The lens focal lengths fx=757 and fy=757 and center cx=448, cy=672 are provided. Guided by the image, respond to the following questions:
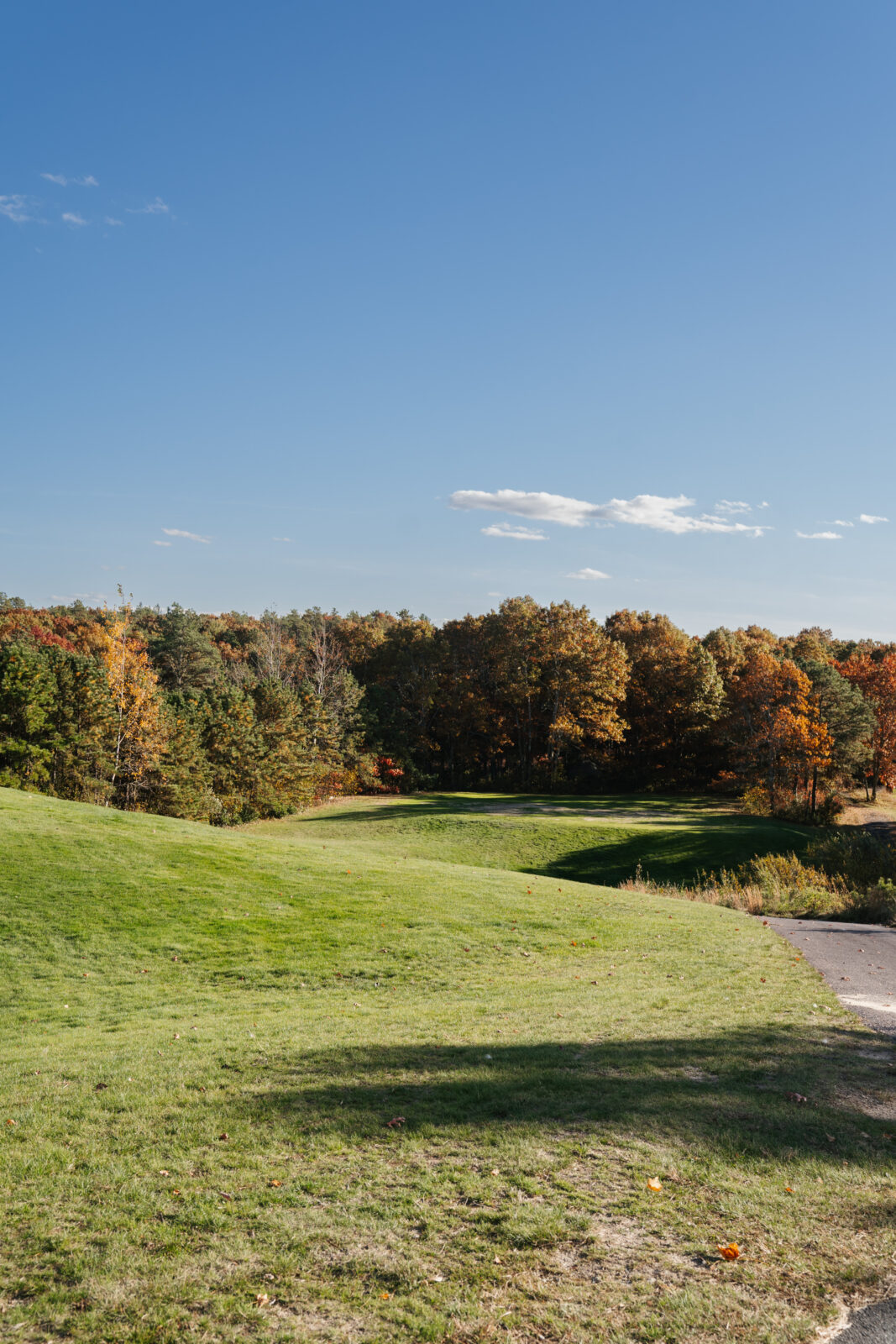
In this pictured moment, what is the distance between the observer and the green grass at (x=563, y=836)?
2841cm

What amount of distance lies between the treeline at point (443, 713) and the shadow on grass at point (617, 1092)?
30.3m

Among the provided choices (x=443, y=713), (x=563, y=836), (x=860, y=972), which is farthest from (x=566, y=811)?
(x=860, y=972)

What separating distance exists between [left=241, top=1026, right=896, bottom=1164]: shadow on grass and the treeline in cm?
3029

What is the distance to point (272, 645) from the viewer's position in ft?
208

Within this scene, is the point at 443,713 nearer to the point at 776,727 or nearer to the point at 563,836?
the point at 776,727

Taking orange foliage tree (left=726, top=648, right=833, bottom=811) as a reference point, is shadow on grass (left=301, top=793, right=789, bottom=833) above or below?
below

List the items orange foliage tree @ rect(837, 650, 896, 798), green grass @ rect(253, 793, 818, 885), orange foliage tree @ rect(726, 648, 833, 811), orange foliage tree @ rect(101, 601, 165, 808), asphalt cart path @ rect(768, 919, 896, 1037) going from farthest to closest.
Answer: orange foliage tree @ rect(837, 650, 896, 798), orange foliage tree @ rect(726, 648, 833, 811), orange foliage tree @ rect(101, 601, 165, 808), green grass @ rect(253, 793, 818, 885), asphalt cart path @ rect(768, 919, 896, 1037)

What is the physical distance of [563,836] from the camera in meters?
32.2

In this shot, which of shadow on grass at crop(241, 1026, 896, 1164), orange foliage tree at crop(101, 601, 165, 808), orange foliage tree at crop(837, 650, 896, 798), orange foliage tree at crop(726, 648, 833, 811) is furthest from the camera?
orange foliage tree at crop(837, 650, 896, 798)

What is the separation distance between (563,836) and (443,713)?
1228 inches

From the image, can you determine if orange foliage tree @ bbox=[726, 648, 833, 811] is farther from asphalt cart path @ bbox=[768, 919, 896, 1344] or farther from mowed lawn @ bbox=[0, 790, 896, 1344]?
mowed lawn @ bbox=[0, 790, 896, 1344]

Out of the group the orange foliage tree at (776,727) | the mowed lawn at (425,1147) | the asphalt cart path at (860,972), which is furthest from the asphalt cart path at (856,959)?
the orange foliage tree at (776,727)

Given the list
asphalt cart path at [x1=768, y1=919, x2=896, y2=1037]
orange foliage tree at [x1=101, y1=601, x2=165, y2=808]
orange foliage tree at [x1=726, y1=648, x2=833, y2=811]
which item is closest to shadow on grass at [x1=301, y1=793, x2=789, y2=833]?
orange foliage tree at [x1=726, y1=648, x2=833, y2=811]

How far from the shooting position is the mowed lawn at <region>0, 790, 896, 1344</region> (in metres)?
3.91
